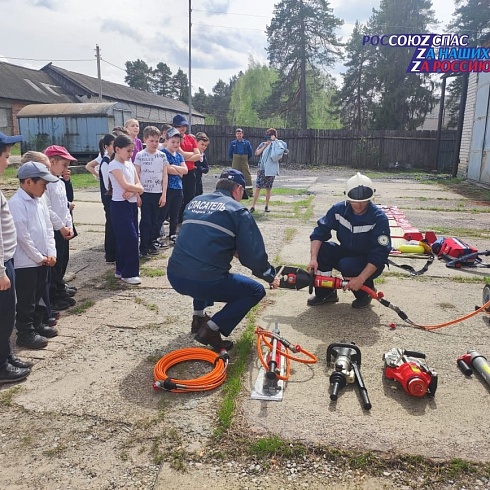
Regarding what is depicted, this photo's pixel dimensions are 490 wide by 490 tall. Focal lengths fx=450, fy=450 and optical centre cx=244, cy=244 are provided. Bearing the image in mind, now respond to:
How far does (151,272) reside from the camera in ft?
19.6

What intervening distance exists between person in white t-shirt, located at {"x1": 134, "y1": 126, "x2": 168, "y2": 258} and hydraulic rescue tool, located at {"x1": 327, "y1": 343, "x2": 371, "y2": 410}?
3904 mm

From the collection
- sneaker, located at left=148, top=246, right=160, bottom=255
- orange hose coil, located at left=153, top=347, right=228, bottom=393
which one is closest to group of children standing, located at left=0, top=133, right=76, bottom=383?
orange hose coil, located at left=153, top=347, right=228, bottom=393

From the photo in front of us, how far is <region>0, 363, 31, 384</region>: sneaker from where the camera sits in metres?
3.30

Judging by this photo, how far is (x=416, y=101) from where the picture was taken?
34.7m

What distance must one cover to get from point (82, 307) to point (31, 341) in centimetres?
98

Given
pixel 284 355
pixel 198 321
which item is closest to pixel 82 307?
pixel 198 321

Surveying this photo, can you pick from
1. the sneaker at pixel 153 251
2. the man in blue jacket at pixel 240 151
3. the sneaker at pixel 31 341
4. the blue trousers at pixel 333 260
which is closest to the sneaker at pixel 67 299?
the sneaker at pixel 31 341

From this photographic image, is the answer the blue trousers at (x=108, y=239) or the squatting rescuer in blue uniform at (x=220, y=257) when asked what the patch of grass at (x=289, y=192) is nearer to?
the blue trousers at (x=108, y=239)

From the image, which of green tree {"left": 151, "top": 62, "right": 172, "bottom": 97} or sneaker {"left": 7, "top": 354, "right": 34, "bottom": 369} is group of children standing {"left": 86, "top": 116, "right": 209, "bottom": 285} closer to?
sneaker {"left": 7, "top": 354, "right": 34, "bottom": 369}

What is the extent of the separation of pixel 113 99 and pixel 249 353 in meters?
43.4

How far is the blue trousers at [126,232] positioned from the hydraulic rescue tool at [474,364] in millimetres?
3670

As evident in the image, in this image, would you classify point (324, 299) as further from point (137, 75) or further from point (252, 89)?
point (137, 75)

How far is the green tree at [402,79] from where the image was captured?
34500 millimetres

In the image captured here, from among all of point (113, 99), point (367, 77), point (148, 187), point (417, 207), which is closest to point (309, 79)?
point (367, 77)
